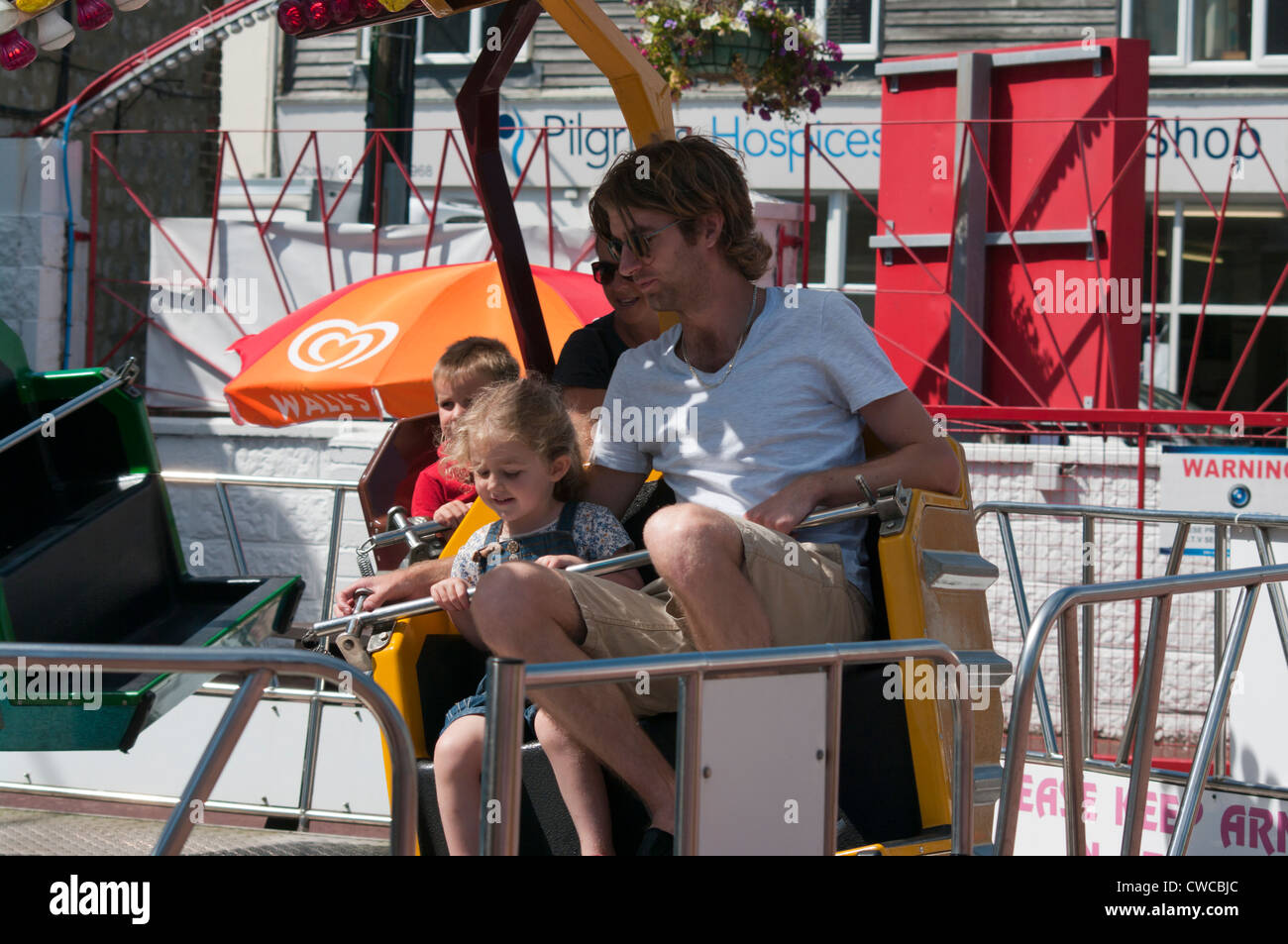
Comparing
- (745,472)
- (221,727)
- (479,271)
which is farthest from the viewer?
(479,271)

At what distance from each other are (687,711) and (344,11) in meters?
1.82

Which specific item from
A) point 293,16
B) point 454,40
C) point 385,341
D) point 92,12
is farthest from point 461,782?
point 454,40

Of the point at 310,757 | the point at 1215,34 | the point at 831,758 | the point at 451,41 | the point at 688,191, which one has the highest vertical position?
the point at 451,41

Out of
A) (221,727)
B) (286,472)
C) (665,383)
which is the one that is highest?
(665,383)

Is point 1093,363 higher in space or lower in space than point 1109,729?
higher

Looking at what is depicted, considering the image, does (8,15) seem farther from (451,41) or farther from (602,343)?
(451,41)

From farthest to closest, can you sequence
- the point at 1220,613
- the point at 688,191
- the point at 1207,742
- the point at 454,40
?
the point at 454,40 → the point at 1220,613 → the point at 688,191 → the point at 1207,742

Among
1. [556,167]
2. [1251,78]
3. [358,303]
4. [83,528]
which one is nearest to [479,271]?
[358,303]

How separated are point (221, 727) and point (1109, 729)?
17.9 feet

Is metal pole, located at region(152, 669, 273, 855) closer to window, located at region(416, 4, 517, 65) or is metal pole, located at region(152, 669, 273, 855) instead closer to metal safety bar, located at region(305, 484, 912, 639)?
metal safety bar, located at region(305, 484, 912, 639)

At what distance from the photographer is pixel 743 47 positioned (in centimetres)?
816

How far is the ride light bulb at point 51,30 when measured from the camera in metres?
3.00

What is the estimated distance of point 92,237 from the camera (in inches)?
306
